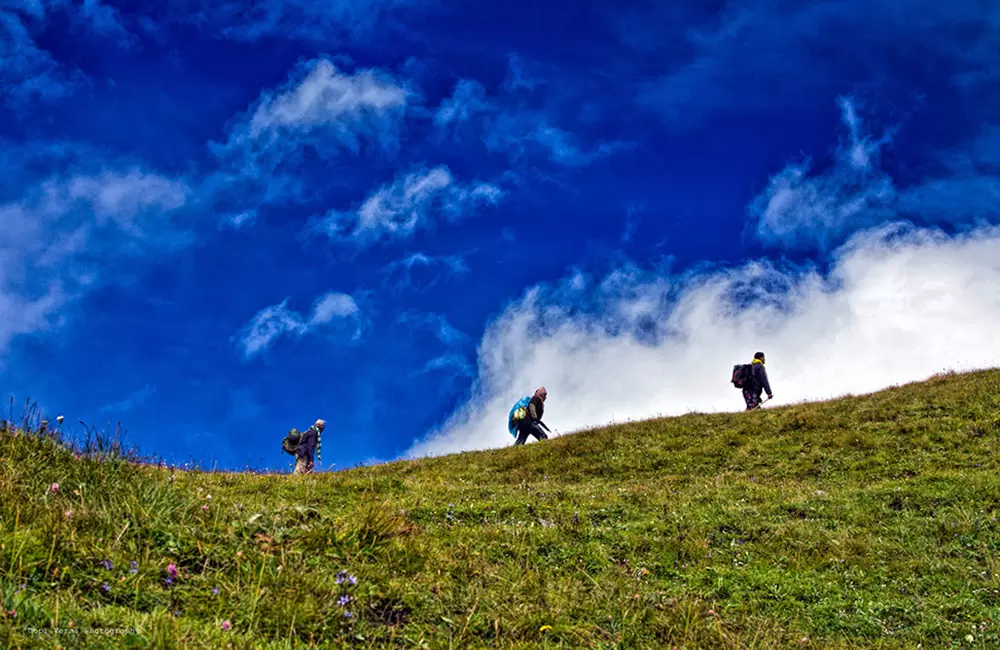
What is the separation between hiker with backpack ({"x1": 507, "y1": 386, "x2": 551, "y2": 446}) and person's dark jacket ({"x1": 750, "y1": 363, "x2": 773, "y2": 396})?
8.94 metres

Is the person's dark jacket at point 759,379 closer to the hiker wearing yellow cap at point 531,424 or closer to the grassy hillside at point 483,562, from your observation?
the hiker wearing yellow cap at point 531,424

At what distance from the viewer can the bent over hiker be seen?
3131 centimetres

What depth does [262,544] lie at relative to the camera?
24.9 ft

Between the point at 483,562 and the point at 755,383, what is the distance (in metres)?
25.1

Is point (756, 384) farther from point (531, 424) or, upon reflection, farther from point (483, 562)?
point (483, 562)

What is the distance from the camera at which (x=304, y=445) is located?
97.7 feet

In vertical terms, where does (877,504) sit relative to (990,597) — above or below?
above

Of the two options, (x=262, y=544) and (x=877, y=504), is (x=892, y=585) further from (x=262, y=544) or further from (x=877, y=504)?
(x=262, y=544)

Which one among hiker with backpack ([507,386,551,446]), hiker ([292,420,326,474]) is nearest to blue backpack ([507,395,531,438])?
hiker with backpack ([507,386,551,446])

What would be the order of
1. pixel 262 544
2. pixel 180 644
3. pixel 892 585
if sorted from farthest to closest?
pixel 892 585 → pixel 262 544 → pixel 180 644

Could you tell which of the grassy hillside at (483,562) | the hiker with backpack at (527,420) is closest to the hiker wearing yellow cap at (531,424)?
the hiker with backpack at (527,420)

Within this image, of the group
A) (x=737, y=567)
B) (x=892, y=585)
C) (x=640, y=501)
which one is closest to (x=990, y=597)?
(x=892, y=585)

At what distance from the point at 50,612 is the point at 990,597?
431 inches

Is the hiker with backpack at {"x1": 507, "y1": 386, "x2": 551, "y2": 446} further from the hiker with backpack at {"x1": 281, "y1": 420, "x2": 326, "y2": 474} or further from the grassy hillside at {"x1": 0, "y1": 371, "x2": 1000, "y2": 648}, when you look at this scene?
the grassy hillside at {"x1": 0, "y1": 371, "x2": 1000, "y2": 648}
